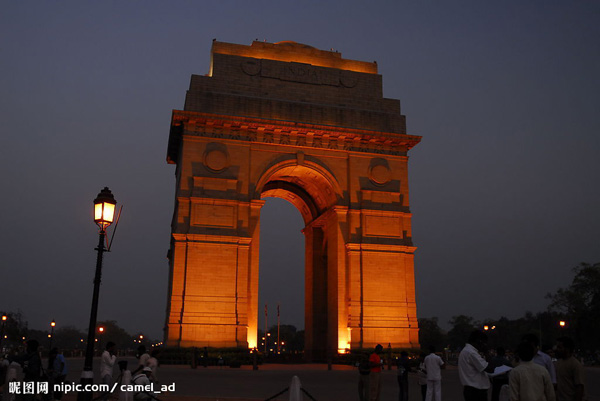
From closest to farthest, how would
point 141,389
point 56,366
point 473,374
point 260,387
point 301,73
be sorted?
point 473,374, point 141,389, point 56,366, point 260,387, point 301,73

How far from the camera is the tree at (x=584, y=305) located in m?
59.2

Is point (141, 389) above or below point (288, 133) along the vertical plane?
below

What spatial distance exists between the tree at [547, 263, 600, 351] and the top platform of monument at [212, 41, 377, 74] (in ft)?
122

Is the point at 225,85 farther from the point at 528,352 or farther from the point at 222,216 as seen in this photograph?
the point at 528,352

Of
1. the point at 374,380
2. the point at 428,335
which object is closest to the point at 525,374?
the point at 374,380

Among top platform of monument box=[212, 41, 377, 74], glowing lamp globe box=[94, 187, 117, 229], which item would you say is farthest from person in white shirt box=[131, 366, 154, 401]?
top platform of monument box=[212, 41, 377, 74]

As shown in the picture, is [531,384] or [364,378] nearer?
[531,384]

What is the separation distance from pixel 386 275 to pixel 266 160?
979 centimetres

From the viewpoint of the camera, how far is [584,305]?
201 feet

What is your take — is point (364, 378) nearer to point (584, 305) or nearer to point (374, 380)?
point (374, 380)

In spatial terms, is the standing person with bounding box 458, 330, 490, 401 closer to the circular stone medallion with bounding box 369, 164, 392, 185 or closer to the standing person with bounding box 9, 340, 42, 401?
the standing person with bounding box 9, 340, 42, 401

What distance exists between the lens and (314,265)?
138 feet

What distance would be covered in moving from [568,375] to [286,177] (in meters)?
31.3

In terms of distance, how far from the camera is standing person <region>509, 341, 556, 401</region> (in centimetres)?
705
